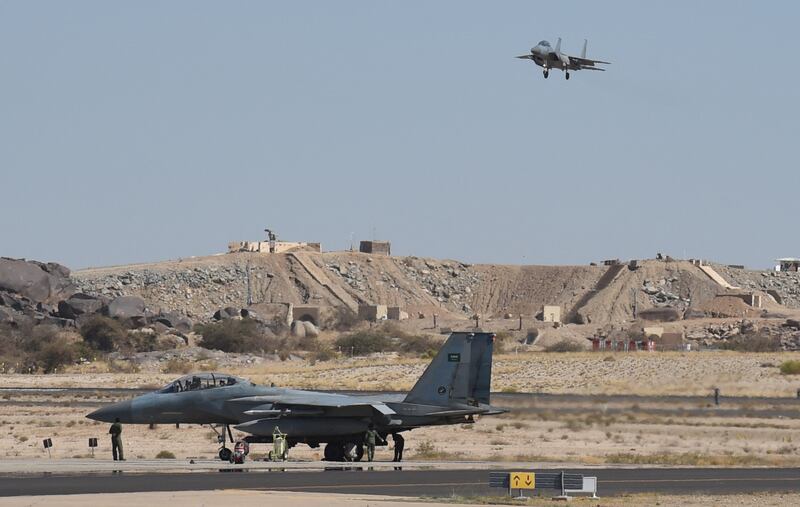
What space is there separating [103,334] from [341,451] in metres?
73.7

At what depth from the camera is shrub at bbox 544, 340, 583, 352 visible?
11275cm

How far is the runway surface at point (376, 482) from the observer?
3008 cm

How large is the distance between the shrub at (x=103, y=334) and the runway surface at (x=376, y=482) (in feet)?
249

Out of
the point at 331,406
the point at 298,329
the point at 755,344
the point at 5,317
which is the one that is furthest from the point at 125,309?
the point at 331,406

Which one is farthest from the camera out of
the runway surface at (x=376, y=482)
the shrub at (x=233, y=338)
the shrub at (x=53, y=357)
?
the shrub at (x=233, y=338)

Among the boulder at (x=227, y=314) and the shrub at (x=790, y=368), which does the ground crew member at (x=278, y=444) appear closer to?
the shrub at (x=790, y=368)

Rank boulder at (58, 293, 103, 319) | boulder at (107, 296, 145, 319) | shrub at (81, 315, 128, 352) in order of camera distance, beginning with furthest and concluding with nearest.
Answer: boulder at (58, 293, 103, 319)
boulder at (107, 296, 145, 319)
shrub at (81, 315, 128, 352)

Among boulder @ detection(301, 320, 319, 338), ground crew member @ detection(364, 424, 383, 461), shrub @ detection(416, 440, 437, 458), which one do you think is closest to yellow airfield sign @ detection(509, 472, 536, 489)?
ground crew member @ detection(364, 424, 383, 461)

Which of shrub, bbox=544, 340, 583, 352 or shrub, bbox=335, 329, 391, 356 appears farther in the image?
shrub, bbox=335, 329, 391, 356

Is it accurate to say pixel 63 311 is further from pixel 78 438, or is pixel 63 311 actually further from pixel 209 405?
pixel 209 405

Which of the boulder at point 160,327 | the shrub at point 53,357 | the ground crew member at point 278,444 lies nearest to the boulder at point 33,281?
the boulder at point 160,327

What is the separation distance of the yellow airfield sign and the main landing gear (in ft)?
33.0

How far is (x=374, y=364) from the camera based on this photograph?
92.9 meters

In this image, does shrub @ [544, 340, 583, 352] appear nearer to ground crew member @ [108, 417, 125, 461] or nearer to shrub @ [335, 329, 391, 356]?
shrub @ [335, 329, 391, 356]
